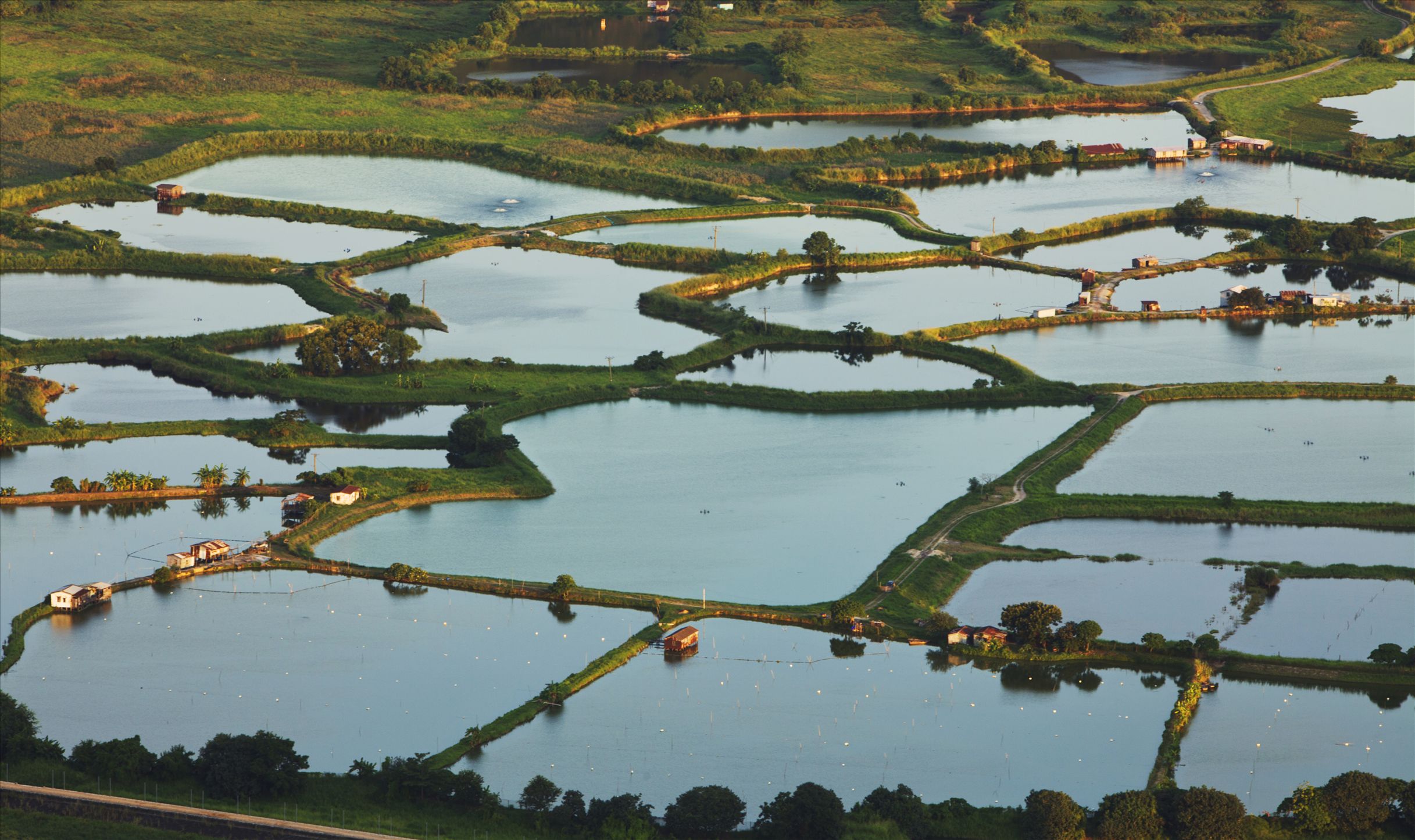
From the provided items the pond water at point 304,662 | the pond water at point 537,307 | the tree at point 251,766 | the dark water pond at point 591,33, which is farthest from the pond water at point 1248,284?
the dark water pond at point 591,33

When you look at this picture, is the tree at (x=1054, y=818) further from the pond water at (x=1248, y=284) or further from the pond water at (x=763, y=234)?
the pond water at (x=763, y=234)

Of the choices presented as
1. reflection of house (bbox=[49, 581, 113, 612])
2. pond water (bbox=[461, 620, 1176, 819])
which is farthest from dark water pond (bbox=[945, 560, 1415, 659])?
reflection of house (bbox=[49, 581, 113, 612])

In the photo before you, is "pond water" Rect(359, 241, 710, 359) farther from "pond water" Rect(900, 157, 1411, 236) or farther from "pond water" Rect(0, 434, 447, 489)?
"pond water" Rect(900, 157, 1411, 236)

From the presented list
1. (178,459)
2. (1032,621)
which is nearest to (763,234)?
(178,459)

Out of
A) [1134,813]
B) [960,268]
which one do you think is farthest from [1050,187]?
[1134,813]

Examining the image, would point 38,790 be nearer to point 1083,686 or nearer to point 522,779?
point 522,779

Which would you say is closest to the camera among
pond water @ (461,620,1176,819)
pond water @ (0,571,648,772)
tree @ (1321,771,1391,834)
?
tree @ (1321,771,1391,834)
